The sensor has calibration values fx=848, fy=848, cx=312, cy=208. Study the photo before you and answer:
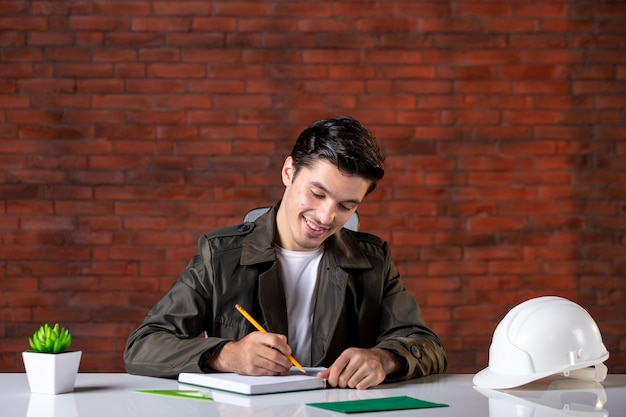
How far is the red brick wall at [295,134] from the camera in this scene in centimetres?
376

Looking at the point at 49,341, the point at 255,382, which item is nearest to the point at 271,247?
the point at 255,382

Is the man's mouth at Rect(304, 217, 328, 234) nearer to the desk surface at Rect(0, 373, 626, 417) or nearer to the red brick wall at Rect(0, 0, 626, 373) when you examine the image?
the desk surface at Rect(0, 373, 626, 417)

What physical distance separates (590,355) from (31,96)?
2.80 m

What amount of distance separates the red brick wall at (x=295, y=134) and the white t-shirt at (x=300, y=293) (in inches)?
56.9

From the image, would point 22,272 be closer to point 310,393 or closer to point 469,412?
point 310,393

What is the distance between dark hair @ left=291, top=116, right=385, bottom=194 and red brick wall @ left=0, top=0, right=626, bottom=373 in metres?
1.54

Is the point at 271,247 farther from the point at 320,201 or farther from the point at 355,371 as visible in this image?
the point at 355,371

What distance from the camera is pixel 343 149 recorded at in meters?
2.17

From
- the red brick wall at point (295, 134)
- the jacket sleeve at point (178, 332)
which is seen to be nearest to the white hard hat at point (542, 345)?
the jacket sleeve at point (178, 332)

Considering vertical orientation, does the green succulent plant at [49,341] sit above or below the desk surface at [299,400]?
above

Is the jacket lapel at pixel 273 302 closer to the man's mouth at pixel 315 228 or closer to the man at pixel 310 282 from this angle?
the man at pixel 310 282

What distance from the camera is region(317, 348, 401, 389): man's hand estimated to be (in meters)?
1.84

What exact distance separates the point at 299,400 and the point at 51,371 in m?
0.52

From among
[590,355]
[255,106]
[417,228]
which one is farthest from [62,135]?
[590,355]
